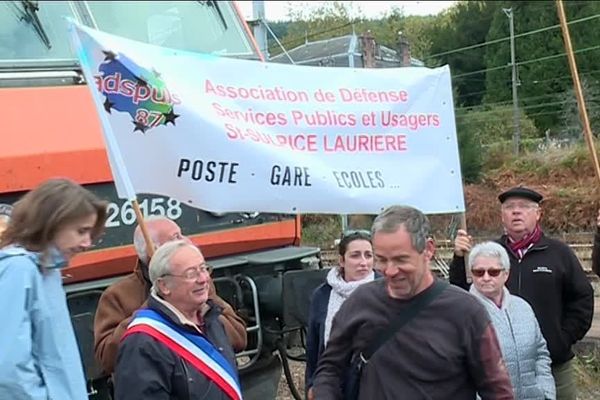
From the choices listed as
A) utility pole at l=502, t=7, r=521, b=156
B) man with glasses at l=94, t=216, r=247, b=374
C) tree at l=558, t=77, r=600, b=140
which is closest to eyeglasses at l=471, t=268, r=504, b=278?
man with glasses at l=94, t=216, r=247, b=374

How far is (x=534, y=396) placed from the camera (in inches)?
152

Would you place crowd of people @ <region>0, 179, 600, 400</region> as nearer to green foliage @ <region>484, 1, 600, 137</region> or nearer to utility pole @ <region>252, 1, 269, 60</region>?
utility pole @ <region>252, 1, 269, 60</region>

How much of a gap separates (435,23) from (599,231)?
54718mm

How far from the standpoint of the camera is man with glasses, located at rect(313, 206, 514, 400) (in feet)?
9.94

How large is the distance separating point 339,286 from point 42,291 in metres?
1.73

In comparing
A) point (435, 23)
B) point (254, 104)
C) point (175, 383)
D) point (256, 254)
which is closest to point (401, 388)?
point (175, 383)

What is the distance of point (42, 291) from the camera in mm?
2955

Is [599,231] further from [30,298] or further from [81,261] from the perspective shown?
[30,298]

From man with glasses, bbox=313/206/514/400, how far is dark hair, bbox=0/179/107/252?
3.36ft

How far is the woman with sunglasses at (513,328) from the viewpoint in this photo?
3881 mm

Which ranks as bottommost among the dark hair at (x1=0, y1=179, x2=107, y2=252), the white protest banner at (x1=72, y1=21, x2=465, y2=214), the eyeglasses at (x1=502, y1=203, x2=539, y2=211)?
the eyeglasses at (x1=502, y1=203, x2=539, y2=211)

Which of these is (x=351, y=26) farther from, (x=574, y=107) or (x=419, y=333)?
(x=419, y=333)

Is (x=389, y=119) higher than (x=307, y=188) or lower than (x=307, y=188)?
higher

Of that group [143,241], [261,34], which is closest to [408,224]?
[143,241]
